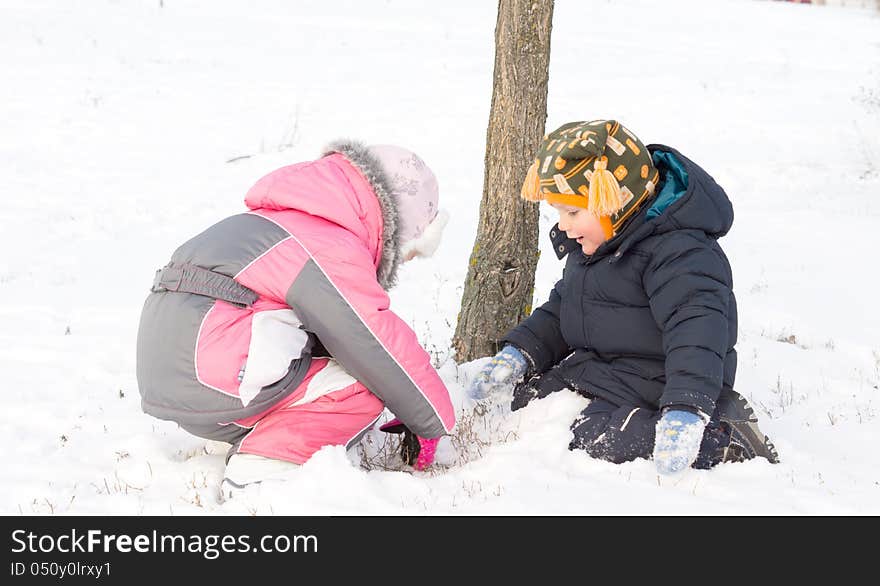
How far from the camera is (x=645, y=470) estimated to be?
332 cm

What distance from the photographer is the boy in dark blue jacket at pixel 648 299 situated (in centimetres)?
324

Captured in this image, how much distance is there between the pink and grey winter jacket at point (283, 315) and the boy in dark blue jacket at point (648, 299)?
769 mm

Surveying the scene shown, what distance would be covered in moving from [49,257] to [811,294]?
22.4 ft

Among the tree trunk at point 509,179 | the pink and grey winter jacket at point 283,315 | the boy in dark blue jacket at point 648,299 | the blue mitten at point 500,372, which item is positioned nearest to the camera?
the pink and grey winter jacket at point 283,315

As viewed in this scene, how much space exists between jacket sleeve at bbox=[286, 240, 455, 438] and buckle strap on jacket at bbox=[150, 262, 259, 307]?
0.57 ft

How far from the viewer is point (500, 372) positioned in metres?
4.03

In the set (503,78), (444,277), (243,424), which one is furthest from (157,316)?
(444,277)

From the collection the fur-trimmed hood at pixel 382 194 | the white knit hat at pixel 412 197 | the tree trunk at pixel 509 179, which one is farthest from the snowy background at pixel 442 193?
Answer: the white knit hat at pixel 412 197

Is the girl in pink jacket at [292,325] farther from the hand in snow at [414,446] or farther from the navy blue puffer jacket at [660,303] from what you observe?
the navy blue puffer jacket at [660,303]

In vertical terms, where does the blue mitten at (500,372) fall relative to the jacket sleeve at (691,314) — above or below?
below

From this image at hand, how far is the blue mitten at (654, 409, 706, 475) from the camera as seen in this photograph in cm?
317

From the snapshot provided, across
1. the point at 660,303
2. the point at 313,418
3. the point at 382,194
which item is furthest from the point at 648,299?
the point at 313,418

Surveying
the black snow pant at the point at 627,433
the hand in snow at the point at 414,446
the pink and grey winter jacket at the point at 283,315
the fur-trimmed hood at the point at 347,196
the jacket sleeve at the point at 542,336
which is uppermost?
the fur-trimmed hood at the point at 347,196

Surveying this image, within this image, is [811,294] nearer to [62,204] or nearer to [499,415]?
[499,415]
